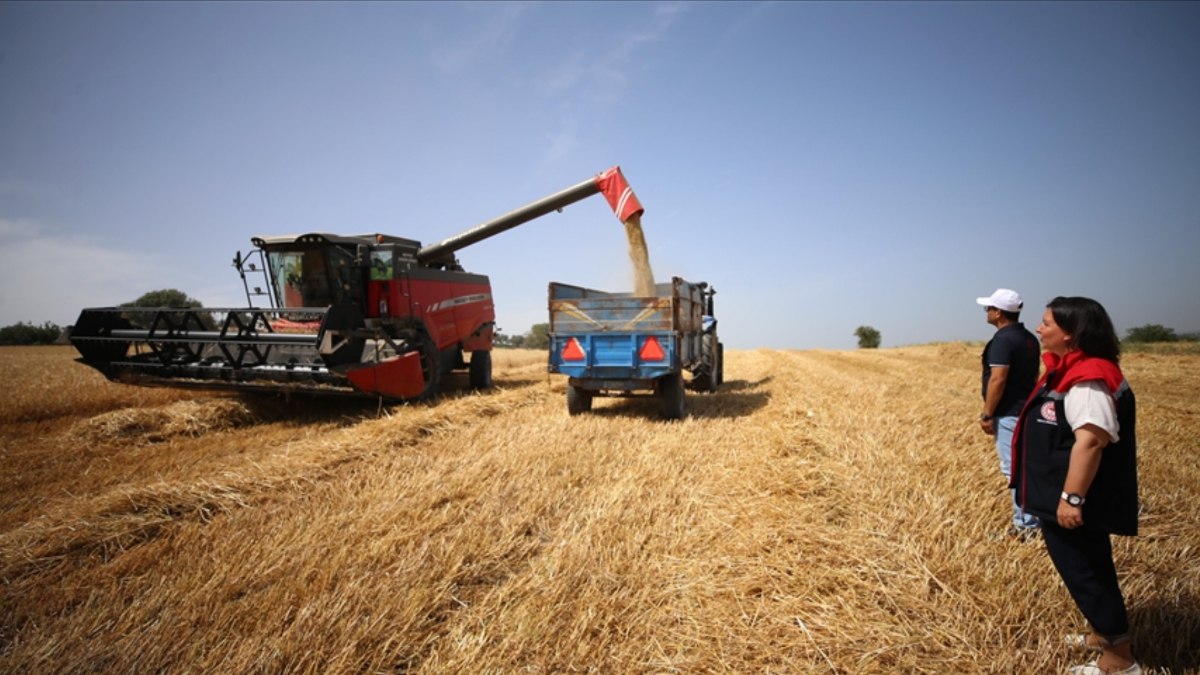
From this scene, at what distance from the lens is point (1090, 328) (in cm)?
200

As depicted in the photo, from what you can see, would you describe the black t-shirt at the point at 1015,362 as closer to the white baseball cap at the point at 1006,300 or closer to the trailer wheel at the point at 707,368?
the white baseball cap at the point at 1006,300

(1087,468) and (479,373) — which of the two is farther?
(479,373)

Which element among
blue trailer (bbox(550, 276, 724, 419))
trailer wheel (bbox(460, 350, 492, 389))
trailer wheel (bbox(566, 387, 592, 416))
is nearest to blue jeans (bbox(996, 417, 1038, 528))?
blue trailer (bbox(550, 276, 724, 419))

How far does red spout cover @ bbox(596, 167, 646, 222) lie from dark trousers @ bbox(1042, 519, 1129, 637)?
23.0 feet

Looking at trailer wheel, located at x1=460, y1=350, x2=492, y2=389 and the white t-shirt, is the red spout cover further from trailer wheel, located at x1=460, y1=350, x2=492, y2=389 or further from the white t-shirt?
the white t-shirt

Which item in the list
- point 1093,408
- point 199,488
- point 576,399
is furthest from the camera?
point 576,399

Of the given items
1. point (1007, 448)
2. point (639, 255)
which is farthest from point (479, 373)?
point (1007, 448)

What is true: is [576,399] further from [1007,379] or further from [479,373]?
[1007,379]

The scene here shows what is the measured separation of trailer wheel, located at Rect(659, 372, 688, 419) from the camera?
6.67 metres

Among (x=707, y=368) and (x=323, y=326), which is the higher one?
(x=323, y=326)

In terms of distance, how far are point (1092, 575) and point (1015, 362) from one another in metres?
1.85

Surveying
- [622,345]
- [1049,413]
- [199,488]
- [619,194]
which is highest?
[619,194]

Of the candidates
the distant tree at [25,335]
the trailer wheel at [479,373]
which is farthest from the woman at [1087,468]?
the distant tree at [25,335]

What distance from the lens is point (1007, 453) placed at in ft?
11.1
